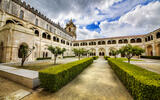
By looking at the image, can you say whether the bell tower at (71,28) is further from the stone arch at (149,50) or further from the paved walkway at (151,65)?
the paved walkway at (151,65)

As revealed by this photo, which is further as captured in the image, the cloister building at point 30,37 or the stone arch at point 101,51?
the stone arch at point 101,51

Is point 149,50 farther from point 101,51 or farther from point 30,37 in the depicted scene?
point 30,37

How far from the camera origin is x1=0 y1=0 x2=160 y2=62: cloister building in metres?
10.3

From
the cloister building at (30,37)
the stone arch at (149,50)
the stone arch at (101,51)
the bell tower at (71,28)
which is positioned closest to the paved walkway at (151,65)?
the cloister building at (30,37)

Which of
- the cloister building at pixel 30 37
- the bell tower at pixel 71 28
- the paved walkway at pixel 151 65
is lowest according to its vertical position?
the paved walkway at pixel 151 65

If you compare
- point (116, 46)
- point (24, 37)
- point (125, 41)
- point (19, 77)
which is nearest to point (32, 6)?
point (24, 37)

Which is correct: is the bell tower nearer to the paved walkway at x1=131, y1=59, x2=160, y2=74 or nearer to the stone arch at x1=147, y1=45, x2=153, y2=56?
the stone arch at x1=147, y1=45, x2=153, y2=56

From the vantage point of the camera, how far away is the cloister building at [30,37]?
10.3m

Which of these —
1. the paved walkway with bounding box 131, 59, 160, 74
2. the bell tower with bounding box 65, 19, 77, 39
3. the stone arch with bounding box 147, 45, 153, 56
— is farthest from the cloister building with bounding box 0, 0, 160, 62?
the paved walkway with bounding box 131, 59, 160, 74

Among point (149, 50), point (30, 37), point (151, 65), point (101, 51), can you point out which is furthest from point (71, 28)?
point (151, 65)

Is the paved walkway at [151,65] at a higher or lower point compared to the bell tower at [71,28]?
lower

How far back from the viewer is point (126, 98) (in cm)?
280

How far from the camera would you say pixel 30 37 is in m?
13.0

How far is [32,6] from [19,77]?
76.4 ft
